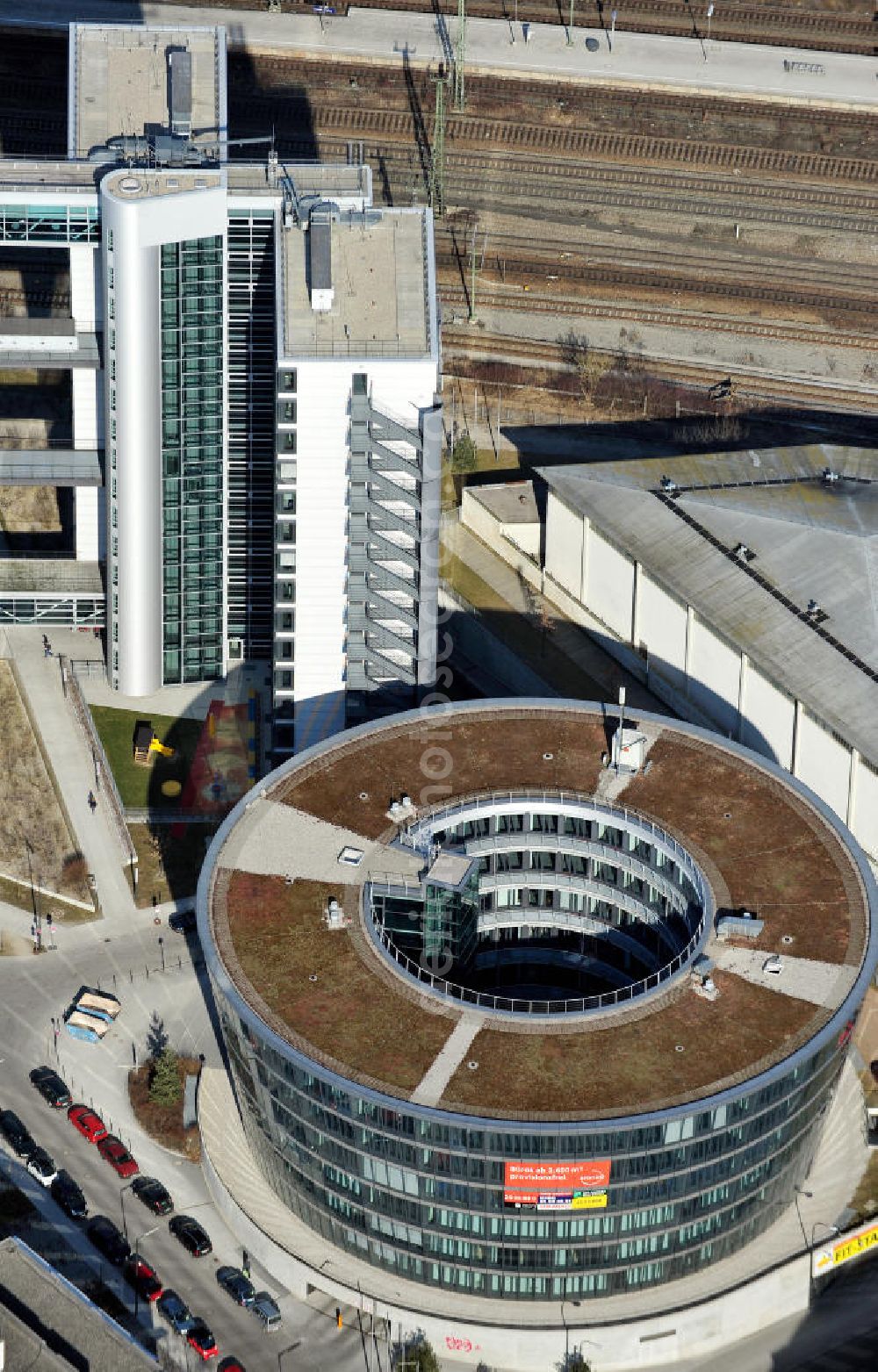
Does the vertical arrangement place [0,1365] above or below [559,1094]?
below

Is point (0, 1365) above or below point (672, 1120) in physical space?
below

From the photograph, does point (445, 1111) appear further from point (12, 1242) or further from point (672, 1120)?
point (12, 1242)

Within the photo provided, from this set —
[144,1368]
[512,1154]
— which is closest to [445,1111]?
[512,1154]

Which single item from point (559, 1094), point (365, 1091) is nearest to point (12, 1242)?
point (365, 1091)

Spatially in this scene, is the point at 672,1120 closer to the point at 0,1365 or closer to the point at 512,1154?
the point at 512,1154

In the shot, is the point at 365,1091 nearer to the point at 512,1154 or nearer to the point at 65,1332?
the point at 512,1154

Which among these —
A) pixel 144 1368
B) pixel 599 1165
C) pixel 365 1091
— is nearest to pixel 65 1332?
pixel 144 1368

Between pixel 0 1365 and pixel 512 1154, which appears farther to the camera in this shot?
pixel 512 1154
